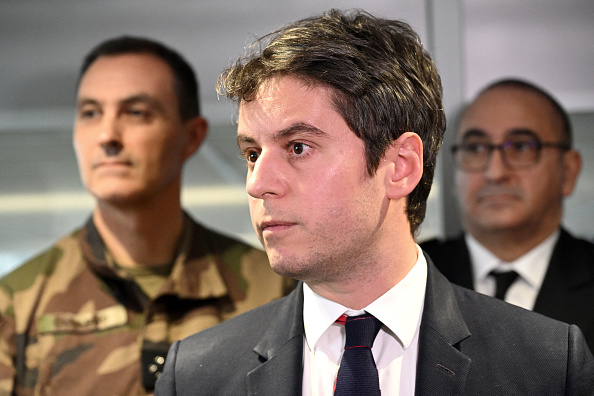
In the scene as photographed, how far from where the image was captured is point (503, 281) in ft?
Result: 6.48

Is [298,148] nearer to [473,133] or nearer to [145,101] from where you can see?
[145,101]

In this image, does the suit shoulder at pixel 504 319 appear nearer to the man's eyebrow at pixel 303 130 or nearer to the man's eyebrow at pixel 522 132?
the man's eyebrow at pixel 303 130

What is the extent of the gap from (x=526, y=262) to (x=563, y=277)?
0.41ft

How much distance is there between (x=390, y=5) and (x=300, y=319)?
151 cm

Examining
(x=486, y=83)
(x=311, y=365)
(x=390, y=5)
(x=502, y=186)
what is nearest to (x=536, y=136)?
(x=502, y=186)

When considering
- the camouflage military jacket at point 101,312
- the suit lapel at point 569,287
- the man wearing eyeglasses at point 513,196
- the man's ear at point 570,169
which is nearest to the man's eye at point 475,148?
the man wearing eyeglasses at point 513,196

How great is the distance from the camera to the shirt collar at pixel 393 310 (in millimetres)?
1261

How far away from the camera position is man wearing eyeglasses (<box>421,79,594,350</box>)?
1983mm

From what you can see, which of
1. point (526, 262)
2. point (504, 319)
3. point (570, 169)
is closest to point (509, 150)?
point (570, 169)

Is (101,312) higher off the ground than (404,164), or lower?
lower

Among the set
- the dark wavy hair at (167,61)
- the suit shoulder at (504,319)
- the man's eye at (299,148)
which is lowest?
the suit shoulder at (504,319)

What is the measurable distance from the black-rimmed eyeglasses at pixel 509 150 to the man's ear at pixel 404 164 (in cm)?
86

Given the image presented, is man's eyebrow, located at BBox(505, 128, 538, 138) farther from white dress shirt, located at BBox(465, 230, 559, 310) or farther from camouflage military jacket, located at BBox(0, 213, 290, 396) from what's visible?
camouflage military jacket, located at BBox(0, 213, 290, 396)

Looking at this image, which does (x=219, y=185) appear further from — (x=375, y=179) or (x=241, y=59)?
(x=375, y=179)
